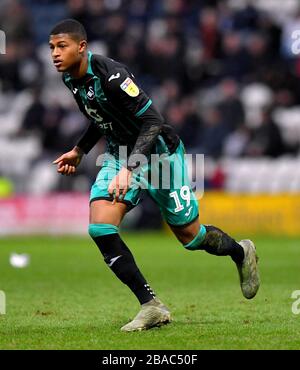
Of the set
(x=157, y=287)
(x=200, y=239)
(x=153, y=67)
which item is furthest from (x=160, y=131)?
(x=153, y=67)

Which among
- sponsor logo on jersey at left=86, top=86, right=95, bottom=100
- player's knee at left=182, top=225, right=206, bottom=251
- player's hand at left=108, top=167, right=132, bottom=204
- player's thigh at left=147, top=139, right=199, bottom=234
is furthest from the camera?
player's knee at left=182, top=225, right=206, bottom=251

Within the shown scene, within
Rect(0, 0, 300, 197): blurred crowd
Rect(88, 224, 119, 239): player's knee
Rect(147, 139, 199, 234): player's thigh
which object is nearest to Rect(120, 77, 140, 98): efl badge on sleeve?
Rect(147, 139, 199, 234): player's thigh

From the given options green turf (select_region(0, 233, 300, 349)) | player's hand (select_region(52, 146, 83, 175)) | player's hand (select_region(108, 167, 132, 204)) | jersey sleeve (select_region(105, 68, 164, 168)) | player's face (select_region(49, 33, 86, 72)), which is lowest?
green turf (select_region(0, 233, 300, 349))

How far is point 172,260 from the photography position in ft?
43.9

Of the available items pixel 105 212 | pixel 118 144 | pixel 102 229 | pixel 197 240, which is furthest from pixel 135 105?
pixel 197 240

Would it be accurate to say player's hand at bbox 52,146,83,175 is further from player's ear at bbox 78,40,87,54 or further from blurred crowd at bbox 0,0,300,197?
blurred crowd at bbox 0,0,300,197

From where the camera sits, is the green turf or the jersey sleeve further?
the jersey sleeve

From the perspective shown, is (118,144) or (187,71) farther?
(187,71)

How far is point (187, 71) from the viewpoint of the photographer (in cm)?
2066

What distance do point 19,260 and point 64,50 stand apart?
608 centimetres

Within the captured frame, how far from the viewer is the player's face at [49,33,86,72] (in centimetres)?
710

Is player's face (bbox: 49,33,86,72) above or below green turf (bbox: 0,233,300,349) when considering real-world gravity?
above

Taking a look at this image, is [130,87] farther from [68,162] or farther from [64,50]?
[68,162]
